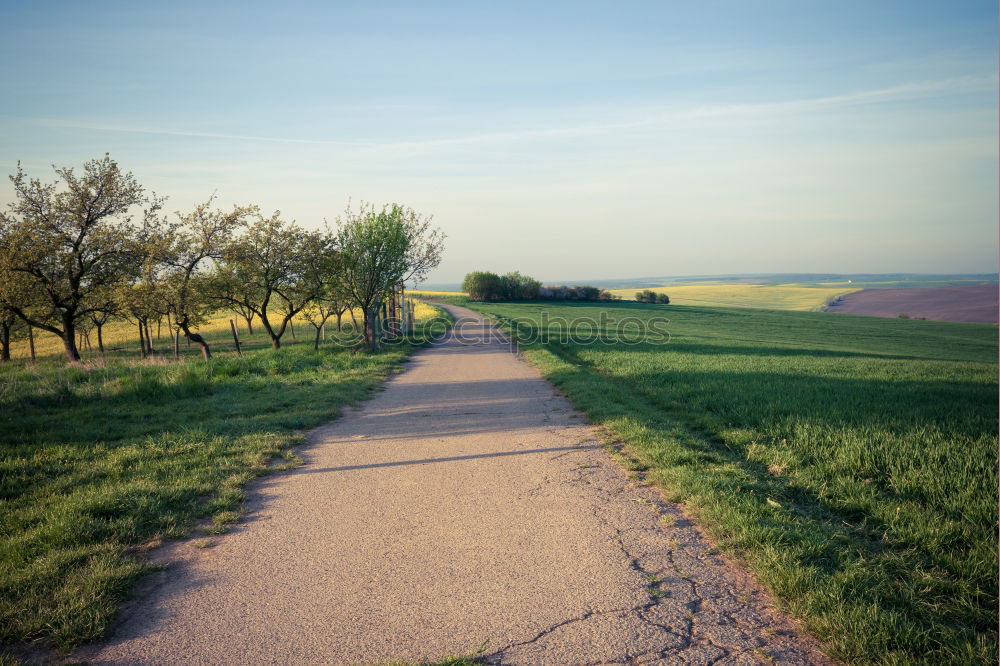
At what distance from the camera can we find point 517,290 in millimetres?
88188

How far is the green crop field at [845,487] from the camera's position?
3133mm

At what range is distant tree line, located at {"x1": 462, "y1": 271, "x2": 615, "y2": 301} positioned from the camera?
87.8m

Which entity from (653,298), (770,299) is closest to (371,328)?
(653,298)

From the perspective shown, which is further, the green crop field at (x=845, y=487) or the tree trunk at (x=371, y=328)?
the tree trunk at (x=371, y=328)

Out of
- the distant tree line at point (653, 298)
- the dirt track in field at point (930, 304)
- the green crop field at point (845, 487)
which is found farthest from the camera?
the distant tree line at point (653, 298)

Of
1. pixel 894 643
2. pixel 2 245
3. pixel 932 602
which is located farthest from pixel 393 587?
pixel 2 245

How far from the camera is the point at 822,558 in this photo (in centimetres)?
384

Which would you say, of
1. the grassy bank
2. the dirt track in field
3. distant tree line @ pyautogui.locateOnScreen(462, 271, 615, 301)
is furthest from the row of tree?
distant tree line @ pyautogui.locateOnScreen(462, 271, 615, 301)

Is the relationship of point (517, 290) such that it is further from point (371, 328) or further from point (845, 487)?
point (845, 487)

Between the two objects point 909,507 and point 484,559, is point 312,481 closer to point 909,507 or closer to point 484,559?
point 484,559

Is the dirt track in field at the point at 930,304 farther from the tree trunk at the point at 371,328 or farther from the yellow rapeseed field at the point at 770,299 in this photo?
the tree trunk at the point at 371,328

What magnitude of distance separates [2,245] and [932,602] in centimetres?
2863

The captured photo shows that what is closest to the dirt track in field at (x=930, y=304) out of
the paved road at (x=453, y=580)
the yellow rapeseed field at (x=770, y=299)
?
the yellow rapeseed field at (x=770, y=299)

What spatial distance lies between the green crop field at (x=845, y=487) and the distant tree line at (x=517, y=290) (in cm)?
7533
